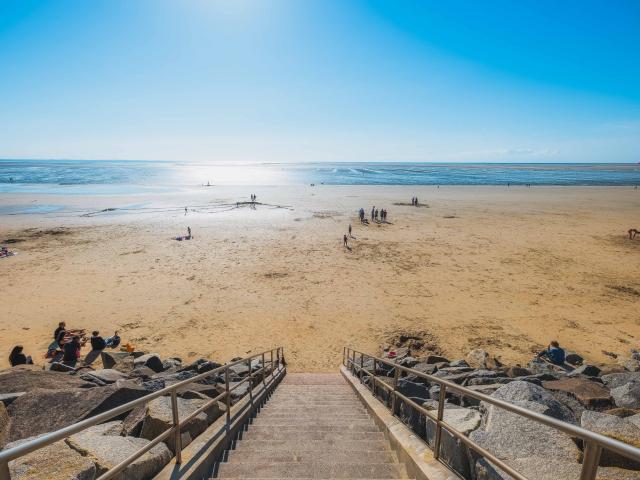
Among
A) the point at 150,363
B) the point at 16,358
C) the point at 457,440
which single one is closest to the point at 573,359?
the point at 457,440

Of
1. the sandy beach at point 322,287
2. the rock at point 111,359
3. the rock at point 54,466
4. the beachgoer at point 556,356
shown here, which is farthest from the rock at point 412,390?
the rock at point 111,359

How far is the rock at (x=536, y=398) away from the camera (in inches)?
176

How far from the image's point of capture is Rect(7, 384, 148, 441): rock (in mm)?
4508

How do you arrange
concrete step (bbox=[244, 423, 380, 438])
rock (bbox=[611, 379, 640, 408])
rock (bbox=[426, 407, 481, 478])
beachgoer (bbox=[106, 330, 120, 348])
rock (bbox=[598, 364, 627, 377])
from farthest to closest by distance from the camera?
beachgoer (bbox=[106, 330, 120, 348]) < rock (bbox=[598, 364, 627, 377]) < rock (bbox=[611, 379, 640, 408]) < concrete step (bbox=[244, 423, 380, 438]) < rock (bbox=[426, 407, 481, 478])

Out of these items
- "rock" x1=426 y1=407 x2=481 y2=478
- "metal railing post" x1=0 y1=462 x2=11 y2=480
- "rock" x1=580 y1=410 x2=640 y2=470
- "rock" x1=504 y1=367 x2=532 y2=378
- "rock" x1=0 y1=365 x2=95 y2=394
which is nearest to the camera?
"metal railing post" x1=0 y1=462 x2=11 y2=480

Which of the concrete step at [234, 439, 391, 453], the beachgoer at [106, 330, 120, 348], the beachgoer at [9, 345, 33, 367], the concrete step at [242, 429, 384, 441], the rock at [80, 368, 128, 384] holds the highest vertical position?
the concrete step at [234, 439, 391, 453]

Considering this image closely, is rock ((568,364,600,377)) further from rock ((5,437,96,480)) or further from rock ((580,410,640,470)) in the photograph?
rock ((5,437,96,480))

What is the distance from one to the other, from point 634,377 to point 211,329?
1338cm

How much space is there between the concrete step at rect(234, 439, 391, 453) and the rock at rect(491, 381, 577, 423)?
1923 millimetres

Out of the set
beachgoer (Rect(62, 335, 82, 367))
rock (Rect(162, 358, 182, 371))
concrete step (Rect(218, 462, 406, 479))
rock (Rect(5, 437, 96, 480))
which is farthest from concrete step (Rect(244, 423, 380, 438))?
beachgoer (Rect(62, 335, 82, 367))

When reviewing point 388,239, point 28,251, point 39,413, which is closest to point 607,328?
point 388,239

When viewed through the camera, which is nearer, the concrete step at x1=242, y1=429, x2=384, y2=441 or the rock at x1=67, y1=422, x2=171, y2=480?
the rock at x1=67, y1=422, x2=171, y2=480

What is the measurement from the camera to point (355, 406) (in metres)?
7.07

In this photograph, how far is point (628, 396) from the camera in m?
5.71
